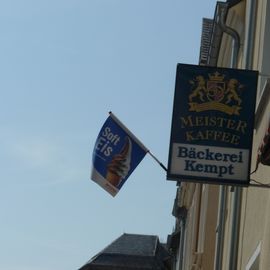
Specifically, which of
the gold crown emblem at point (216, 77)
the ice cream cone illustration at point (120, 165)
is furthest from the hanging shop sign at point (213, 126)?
the ice cream cone illustration at point (120, 165)

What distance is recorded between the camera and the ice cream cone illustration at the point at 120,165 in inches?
340

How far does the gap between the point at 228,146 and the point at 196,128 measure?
0.37 meters

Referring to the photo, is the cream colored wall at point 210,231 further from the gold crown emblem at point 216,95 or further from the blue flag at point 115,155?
the gold crown emblem at point 216,95

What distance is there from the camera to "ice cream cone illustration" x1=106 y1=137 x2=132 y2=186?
8648 millimetres

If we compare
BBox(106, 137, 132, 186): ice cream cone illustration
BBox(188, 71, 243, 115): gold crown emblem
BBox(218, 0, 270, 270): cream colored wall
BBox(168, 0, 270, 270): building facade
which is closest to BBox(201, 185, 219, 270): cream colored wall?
BBox(168, 0, 270, 270): building facade

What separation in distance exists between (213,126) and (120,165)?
1.13 m

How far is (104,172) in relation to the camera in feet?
28.7

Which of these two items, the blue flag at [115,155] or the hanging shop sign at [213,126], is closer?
the hanging shop sign at [213,126]

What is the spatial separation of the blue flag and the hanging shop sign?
21.7 inches

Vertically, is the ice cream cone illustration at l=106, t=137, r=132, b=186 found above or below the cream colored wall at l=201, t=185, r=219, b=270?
above

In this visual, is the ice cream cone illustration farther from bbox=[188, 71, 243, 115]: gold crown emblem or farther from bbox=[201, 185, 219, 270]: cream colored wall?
bbox=[201, 185, 219, 270]: cream colored wall

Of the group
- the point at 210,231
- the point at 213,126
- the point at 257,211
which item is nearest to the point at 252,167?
the point at 257,211

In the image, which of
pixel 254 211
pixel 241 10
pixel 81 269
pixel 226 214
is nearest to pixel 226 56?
pixel 241 10

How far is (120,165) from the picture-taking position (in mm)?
8695
